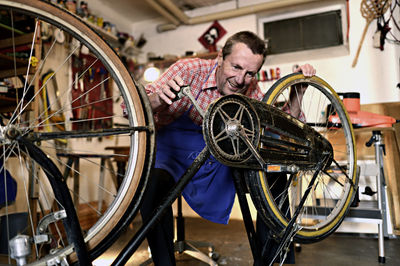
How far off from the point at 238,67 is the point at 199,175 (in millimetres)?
456

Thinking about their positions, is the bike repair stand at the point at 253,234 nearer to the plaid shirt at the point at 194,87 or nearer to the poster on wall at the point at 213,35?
the plaid shirt at the point at 194,87

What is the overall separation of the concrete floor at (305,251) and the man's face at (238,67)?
0.94 m

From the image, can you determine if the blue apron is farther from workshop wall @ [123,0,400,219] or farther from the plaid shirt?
workshop wall @ [123,0,400,219]

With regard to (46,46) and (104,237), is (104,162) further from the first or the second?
(104,237)

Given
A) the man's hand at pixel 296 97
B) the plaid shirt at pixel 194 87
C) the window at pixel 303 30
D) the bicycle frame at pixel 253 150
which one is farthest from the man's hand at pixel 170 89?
the window at pixel 303 30

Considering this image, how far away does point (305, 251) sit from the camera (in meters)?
1.86

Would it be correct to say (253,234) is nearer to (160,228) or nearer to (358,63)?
(160,228)

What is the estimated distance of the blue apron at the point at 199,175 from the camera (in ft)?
4.08

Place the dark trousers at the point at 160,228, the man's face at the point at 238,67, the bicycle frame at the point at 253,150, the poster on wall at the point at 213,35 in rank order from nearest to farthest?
1. the bicycle frame at the point at 253,150
2. the dark trousers at the point at 160,228
3. the man's face at the point at 238,67
4. the poster on wall at the point at 213,35

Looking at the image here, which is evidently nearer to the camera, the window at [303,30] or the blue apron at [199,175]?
the blue apron at [199,175]

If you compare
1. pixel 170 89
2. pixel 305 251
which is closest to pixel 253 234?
pixel 170 89

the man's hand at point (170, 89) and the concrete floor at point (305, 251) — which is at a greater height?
the man's hand at point (170, 89)

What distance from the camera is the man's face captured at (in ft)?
3.90

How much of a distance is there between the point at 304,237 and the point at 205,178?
0.44 m
